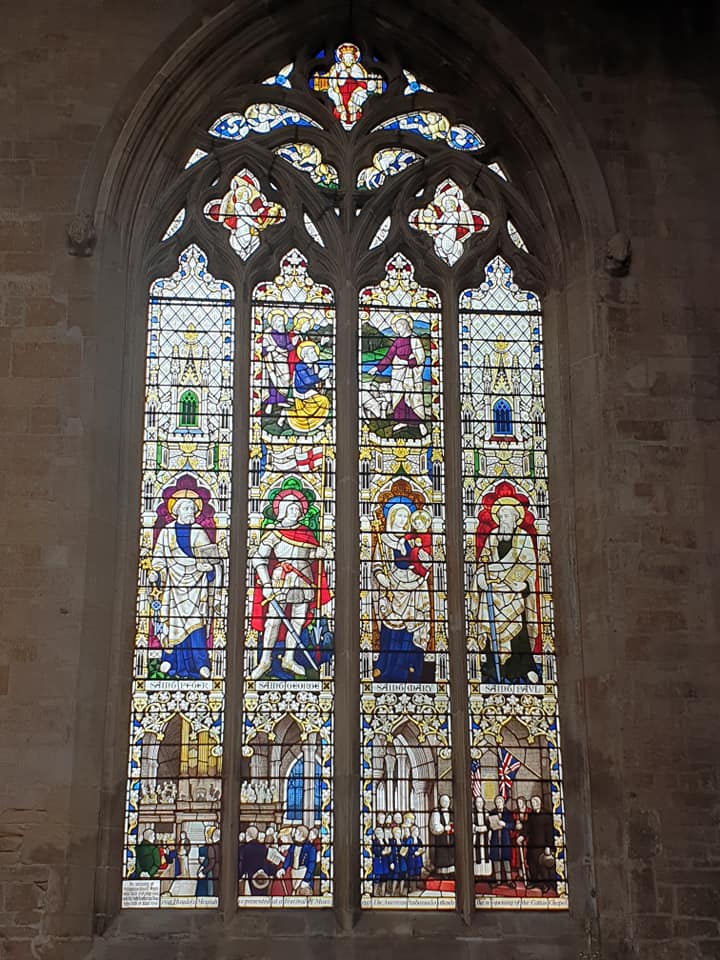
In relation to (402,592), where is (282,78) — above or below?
above

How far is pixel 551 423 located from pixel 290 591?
6.45 ft

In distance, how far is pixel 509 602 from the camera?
9.26 metres

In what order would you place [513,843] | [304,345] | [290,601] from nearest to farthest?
1. [513,843]
2. [290,601]
3. [304,345]

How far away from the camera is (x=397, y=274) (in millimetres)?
10016

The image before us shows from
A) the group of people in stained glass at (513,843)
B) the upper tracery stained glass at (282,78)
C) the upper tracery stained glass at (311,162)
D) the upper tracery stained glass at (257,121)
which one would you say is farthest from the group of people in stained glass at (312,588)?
the upper tracery stained glass at (282,78)

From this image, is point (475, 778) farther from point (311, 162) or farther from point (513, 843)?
point (311, 162)

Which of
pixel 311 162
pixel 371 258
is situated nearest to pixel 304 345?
pixel 371 258

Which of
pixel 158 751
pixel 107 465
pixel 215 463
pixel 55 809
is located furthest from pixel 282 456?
pixel 55 809

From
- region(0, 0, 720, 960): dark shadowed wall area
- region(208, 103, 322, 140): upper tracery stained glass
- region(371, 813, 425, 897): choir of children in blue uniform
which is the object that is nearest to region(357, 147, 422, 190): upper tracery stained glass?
region(208, 103, 322, 140): upper tracery stained glass

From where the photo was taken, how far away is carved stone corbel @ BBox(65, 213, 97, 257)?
9.26 meters

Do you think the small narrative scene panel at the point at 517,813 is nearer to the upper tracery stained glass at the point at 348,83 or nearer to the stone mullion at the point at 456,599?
the stone mullion at the point at 456,599

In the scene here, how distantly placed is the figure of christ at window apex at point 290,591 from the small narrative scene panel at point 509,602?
2.99 ft

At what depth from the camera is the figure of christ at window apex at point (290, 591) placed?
9.02 meters

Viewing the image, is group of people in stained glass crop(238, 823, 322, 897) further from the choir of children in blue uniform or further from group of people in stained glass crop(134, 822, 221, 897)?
the choir of children in blue uniform
